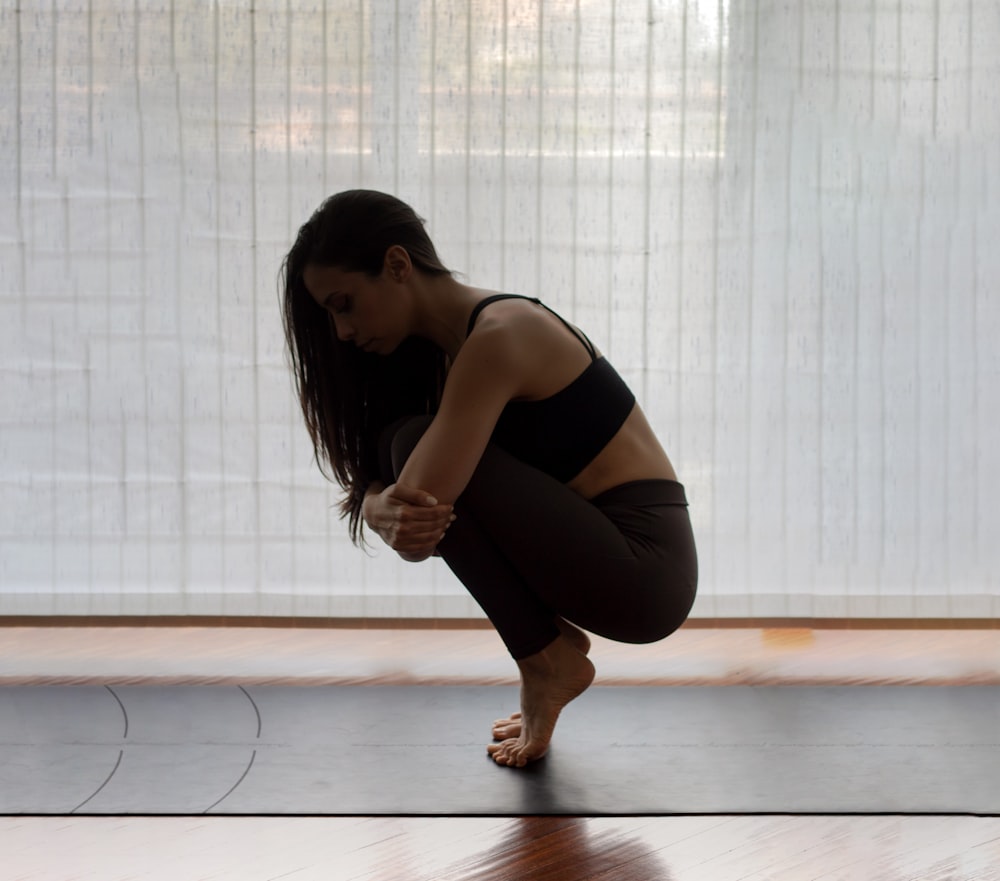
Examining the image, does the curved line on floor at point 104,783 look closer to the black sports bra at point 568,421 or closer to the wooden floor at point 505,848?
the wooden floor at point 505,848

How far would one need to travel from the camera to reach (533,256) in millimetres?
2359

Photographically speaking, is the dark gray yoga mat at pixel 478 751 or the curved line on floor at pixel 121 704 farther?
the curved line on floor at pixel 121 704

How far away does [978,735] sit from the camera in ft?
5.90

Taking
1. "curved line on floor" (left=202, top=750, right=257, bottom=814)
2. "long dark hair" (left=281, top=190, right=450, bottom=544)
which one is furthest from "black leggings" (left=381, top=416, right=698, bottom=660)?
"curved line on floor" (left=202, top=750, right=257, bottom=814)

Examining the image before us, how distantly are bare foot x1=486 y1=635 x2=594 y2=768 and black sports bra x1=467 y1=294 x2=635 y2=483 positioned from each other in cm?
27

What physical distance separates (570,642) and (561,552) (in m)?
0.22

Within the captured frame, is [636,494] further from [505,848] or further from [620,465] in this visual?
[505,848]

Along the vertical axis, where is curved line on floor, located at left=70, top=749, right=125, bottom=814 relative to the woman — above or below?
below

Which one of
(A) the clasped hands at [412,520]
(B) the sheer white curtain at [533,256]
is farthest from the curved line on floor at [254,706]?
(A) the clasped hands at [412,520]

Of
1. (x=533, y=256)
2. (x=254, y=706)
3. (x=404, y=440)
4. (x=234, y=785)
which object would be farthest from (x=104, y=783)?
(x=533, y=256)

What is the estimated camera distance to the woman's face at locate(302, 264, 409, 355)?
1.55m

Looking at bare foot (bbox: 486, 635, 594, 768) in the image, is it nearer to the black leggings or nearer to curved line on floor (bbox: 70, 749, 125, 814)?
the black leggings

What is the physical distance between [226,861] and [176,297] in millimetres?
1379

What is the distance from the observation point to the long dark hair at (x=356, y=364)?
156cm
